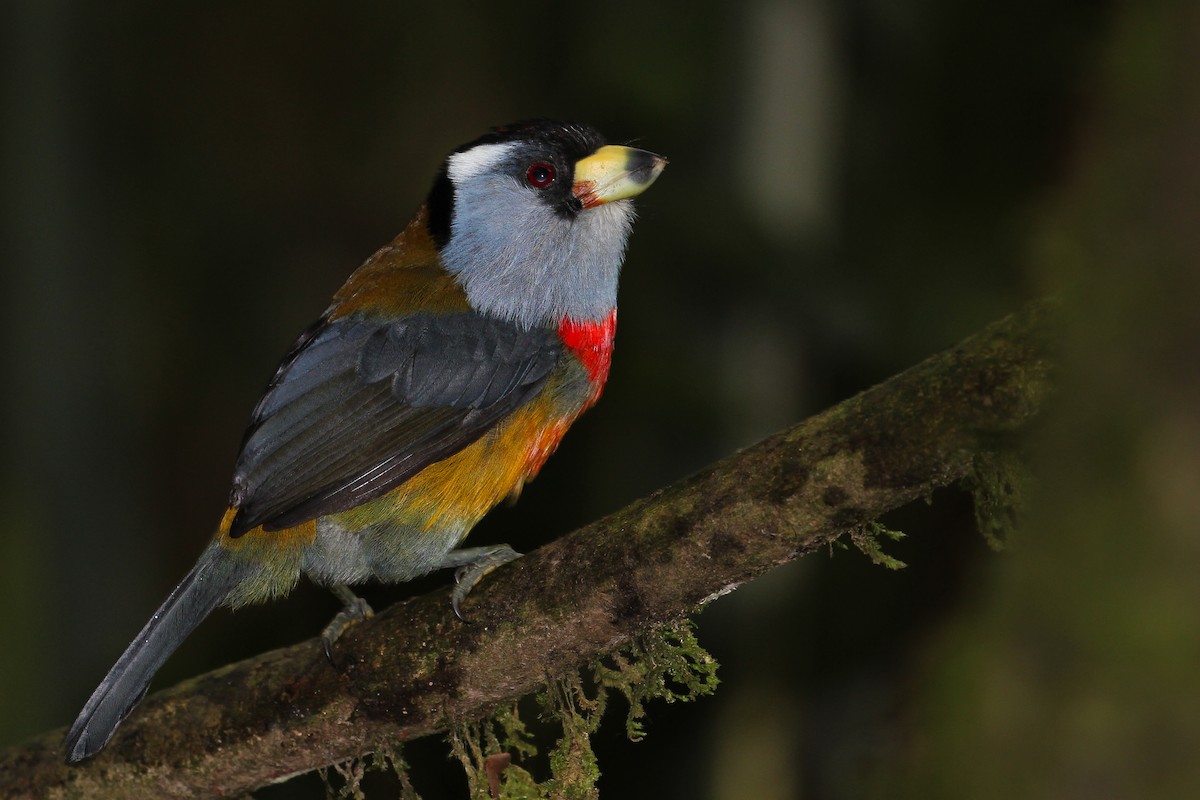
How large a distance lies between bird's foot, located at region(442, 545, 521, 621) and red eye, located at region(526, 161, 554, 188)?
1084mm

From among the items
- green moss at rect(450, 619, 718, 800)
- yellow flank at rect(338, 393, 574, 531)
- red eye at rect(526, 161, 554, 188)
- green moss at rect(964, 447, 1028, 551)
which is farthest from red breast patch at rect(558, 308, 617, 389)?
green moss at rect(964, 447, 1028, 551)

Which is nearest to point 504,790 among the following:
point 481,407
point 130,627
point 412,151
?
point 481,407

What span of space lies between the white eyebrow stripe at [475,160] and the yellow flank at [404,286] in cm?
19

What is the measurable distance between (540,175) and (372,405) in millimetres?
851

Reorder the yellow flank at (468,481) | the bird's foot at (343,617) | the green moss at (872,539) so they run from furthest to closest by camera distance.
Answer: the yellow flank at (468,481) < the bird's foot at (343,617) < the green moss at (872,539)

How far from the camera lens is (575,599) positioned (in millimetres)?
2359

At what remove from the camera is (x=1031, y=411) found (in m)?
1.86

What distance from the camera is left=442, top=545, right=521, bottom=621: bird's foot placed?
2561 millimetres

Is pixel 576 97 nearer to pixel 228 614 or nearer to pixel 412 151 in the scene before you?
pixel 412 151

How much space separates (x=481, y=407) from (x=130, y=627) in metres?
2.22

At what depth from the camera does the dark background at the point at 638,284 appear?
3.79 metres

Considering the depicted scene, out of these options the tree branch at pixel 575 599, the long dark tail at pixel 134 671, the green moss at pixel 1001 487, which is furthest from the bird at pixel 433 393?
the green moss at pixel 1001 487

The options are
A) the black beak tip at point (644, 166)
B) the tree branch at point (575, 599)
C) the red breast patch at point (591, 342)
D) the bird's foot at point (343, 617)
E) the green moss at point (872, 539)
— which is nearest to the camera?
the tree branch at point (575, 599)

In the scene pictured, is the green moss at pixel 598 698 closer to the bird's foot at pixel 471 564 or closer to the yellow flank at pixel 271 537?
the bird's foot at pixel 471 564
